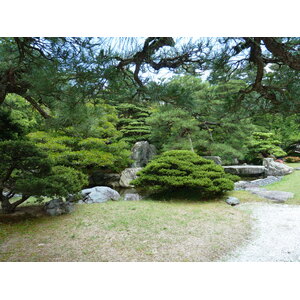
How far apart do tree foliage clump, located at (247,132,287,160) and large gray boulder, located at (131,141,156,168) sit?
3155mm

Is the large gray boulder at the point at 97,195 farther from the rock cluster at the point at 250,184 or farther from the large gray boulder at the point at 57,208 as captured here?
the rock cluster at the point at 250,184

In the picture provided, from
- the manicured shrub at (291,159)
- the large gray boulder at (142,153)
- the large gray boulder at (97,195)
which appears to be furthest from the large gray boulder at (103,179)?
the manicured shrub at (291,159)

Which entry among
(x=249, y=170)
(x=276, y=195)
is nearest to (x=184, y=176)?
(x=276, y=195)

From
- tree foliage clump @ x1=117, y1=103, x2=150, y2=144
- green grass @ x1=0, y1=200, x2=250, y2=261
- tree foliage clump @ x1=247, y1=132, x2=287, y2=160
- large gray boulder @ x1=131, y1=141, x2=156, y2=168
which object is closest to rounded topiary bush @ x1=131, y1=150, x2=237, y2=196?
green grass @ x1=0, y1=200, x2=250, y2=261

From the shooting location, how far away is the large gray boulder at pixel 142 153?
22.2ft

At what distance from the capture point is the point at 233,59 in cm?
174

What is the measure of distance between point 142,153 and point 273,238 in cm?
485

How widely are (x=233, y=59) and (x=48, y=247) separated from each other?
6.85 feet

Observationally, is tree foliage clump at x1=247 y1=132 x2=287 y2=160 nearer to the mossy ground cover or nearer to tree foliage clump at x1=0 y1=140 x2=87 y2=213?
the mossy ground cover

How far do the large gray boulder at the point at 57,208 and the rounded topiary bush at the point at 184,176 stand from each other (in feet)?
4.30

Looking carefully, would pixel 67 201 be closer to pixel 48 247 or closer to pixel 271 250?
pixel 48 247

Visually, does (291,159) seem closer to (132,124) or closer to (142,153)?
(142,153)

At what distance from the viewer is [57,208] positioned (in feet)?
9.14
